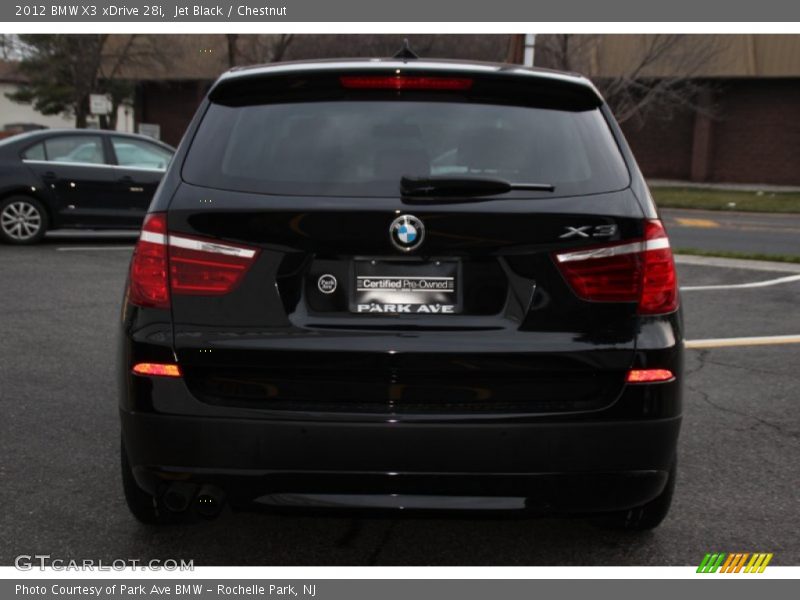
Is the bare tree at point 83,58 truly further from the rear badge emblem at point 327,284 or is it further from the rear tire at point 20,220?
the rear badge emblem at point 327,284

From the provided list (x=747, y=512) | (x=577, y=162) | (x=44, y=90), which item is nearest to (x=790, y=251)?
(x=747, y=512)

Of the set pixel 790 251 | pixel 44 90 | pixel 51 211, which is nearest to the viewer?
pixel 51 211

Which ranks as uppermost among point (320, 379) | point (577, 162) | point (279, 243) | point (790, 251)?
point (577, 162)

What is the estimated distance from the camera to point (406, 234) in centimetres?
304

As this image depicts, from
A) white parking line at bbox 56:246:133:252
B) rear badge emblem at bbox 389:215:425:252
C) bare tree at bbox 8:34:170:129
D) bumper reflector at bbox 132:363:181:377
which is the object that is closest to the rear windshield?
rear badge emblem at bbox 389:215:425:252

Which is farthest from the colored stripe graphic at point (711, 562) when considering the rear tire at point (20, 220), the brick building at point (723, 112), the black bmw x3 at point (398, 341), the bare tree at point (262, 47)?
the bare tree at point (262, 47)

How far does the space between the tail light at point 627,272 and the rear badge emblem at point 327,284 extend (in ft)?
2.22

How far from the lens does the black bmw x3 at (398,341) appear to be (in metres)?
3.02

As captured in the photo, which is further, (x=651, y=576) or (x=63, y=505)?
→ (x=63, y=505)

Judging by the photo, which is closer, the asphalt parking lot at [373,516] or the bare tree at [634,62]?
the asphalt parking lot at [373,516]

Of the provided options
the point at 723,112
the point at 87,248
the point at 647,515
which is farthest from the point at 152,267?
the point at 723,112

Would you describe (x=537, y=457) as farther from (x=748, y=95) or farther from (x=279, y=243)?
(x=748, y=95)

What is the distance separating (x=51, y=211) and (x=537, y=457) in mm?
11655

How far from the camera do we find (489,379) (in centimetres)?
303
